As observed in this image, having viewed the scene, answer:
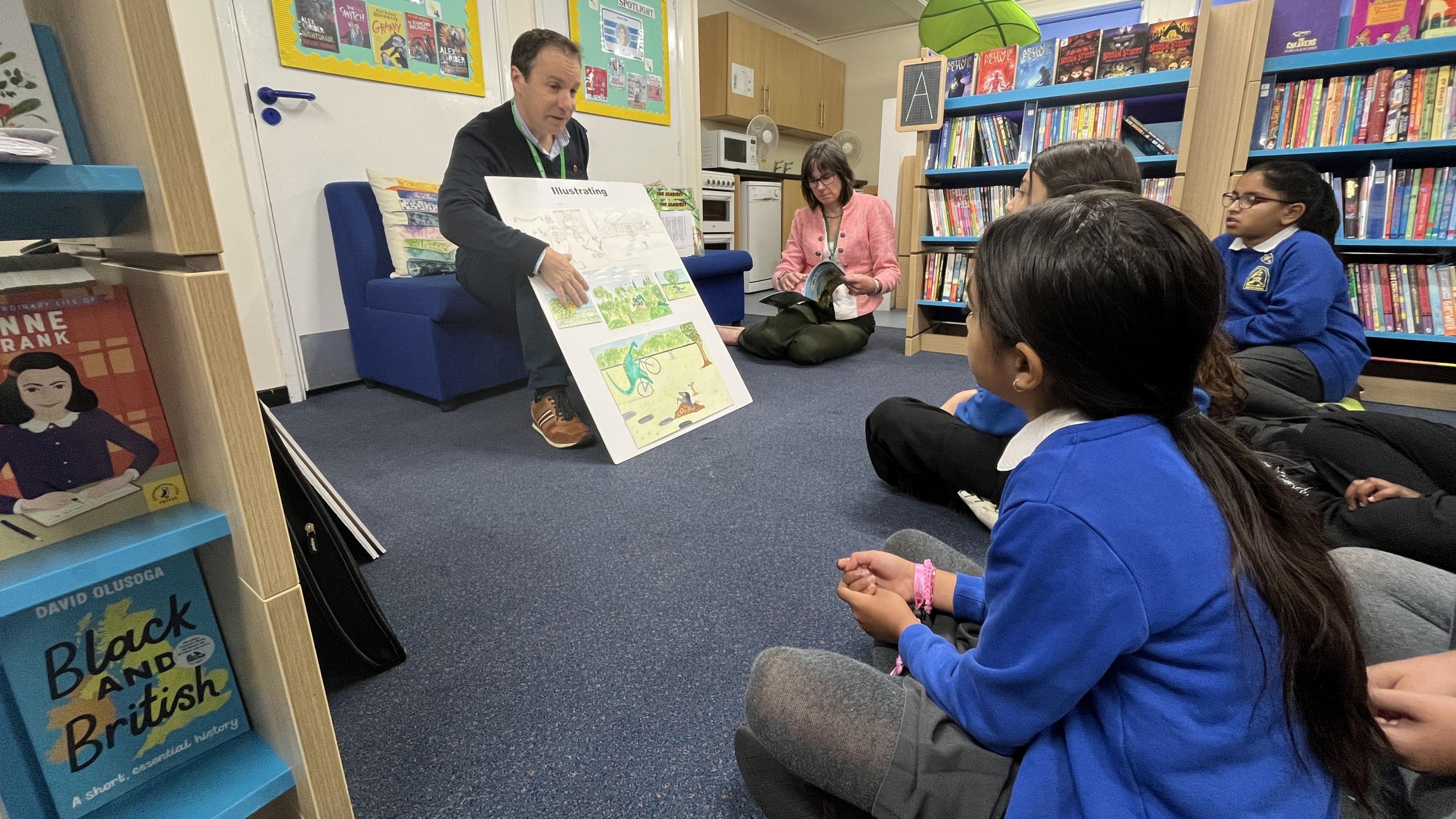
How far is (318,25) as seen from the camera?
2285mm

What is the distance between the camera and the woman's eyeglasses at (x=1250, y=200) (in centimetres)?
166

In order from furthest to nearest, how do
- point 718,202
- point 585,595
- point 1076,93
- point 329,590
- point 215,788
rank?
1. point 718,202
2. point 1076,93
3. point 585,595
4. point 329,590
5. point 215,788

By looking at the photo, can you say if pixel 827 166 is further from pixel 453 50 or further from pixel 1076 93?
pixel 453 50

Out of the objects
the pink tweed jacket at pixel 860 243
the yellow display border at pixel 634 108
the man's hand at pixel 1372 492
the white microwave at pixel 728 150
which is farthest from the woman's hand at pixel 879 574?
the white microwave at pixel 728 150

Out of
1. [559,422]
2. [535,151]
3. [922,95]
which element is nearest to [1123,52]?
[922,95]

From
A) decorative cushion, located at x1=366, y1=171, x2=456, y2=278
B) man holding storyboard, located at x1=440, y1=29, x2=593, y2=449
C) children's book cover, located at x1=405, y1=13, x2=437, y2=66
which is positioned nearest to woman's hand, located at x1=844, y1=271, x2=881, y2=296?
man holding storyboard, located at x1=440, y1=29, x2=593, y2=449

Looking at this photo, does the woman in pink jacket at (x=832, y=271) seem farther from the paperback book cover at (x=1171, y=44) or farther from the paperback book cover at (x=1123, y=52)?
the paperback book cover at (x=1171, y=44)

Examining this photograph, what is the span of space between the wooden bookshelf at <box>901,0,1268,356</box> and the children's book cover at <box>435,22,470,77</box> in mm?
2050

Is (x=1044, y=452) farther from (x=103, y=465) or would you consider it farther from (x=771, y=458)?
(x=771, y=458)

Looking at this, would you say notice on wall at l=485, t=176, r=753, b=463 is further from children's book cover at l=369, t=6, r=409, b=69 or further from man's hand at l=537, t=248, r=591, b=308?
children's book cover at l=369, t=6, r=409, b=69

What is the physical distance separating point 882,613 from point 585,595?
61 cm

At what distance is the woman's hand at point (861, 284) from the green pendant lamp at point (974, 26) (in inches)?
50.9

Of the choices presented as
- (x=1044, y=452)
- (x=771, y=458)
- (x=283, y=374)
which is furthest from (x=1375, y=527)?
(x=283, y=374)

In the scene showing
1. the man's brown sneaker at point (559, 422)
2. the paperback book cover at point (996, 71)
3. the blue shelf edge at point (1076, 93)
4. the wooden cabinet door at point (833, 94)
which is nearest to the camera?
the man's brown sneaker at point (559, 422)
